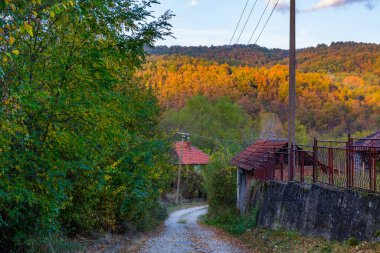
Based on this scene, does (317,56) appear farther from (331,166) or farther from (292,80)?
(331,166)

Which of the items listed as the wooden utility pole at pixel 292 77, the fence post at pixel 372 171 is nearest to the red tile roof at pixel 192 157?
the wooden utility pole at pixel 292 77

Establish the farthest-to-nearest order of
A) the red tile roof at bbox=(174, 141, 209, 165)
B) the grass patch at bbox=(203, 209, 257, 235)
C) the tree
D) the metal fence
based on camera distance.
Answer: the tree < the red tile roof at bbox=(174, 141, 209, 165) < the grass patch at bbox=(203, 209, 257, 235) < the metal fence

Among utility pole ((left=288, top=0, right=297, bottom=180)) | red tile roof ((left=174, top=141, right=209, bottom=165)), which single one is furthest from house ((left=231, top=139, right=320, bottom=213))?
red tile roof ((left=174, top=141, right=209, bottom=165))

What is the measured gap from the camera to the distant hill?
282ft

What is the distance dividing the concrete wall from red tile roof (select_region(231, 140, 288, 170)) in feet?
13.8

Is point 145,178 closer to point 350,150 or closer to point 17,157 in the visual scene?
point 350,150

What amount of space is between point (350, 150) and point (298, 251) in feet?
10.7

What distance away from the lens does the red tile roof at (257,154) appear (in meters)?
25.2

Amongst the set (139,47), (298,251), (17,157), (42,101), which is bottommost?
(298,251)

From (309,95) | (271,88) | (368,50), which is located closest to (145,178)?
(309,95)

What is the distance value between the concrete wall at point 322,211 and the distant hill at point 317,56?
217 ft

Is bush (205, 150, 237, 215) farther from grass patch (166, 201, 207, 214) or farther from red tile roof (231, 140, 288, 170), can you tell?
grass patch (166, 201, 207, 214)

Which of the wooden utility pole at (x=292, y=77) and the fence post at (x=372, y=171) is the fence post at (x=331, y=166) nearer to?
the fence post at (x=372, y=171)

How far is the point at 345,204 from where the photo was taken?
12164 millimetres
